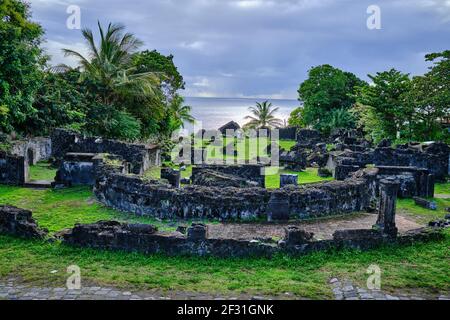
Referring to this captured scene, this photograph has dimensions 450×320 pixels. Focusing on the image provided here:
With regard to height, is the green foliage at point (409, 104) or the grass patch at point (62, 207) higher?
the green foliage at point (409, 104)

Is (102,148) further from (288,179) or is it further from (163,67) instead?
(163,67)

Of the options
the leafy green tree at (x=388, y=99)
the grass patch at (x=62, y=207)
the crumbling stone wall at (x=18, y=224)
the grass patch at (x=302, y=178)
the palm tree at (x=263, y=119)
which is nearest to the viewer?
the crumbling stone wall at (x=18, y=224)

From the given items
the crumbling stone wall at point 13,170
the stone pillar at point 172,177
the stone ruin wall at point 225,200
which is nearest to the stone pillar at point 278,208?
the stone ruin wall at point 225,200

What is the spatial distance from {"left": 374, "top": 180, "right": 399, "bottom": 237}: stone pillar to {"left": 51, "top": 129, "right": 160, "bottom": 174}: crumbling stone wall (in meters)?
15.0

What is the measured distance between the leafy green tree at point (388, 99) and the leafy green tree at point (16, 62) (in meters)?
23.2

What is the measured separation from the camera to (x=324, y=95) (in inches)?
1859

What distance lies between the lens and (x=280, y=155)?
28.5 m

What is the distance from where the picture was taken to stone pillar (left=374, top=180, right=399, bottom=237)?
10742 mm

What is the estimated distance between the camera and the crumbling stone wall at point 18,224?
10719 millimetres

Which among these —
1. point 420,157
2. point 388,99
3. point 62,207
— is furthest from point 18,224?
point 388,99

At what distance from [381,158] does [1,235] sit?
68.0 ft

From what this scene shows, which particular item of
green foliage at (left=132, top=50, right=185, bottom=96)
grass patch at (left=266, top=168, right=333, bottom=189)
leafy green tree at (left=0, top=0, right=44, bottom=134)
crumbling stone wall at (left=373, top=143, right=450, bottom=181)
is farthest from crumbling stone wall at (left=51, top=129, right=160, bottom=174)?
crumbling stone wall at (left=373, top=143, right=450, bottom=181)

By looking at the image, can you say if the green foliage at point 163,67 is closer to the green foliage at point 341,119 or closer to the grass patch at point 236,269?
the green foliage at point 341,119
